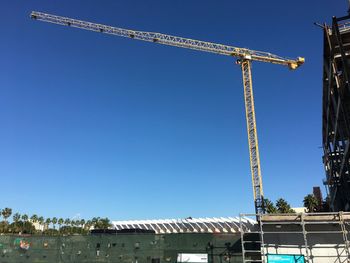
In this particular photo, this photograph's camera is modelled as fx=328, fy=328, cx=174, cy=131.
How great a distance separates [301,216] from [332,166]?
37.3 m

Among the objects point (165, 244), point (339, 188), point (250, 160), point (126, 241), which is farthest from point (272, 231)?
point (250, 160)

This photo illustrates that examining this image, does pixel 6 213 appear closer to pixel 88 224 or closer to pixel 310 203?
pixel 88 224

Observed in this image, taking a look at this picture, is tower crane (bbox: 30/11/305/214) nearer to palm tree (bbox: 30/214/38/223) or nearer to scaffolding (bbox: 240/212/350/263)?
scaffolding (bbox: 240/212/350/263)

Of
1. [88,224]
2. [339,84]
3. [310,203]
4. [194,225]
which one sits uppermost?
[339,84]

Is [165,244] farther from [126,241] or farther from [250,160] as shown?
[250,160]

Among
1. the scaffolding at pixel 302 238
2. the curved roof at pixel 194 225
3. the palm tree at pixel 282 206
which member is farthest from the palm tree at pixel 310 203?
the scaffolding at pixel 302 238

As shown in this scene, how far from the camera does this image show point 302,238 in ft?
60.1

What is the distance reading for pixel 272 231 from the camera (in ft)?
61.9

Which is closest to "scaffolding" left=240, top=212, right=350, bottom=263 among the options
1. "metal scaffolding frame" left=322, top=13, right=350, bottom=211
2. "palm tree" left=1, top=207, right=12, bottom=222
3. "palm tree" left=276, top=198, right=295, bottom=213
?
"metal scaffolding frame" left=322, top=13, right=350, bottom=211

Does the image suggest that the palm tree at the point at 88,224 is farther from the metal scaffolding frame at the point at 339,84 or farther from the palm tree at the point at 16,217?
the metal scaffolding frame at the point at 339,84

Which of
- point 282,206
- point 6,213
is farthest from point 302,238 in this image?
point 6,213

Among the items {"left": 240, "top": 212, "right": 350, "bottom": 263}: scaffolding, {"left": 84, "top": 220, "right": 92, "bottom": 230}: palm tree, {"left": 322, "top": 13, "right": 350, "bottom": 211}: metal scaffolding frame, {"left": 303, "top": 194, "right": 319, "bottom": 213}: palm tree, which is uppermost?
{"left": 322, "top": 13, "right": 350, "bottom": 211}: metal scaffolding frame

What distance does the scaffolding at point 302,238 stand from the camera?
693 inches

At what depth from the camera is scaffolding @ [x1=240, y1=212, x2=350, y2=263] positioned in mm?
17594
